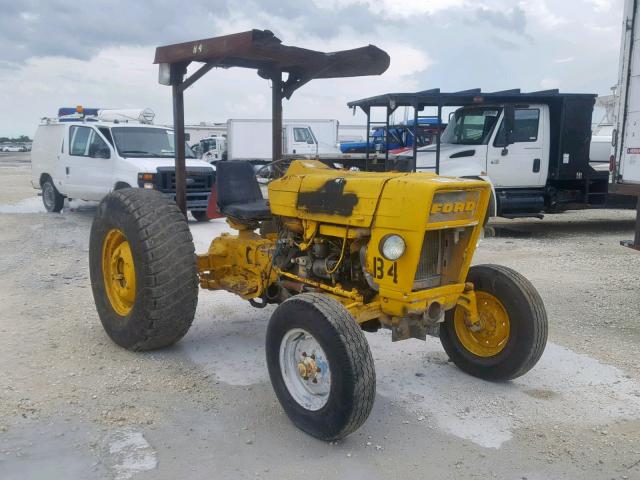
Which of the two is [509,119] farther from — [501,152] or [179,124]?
[179,124]

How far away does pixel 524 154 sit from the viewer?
11305mm

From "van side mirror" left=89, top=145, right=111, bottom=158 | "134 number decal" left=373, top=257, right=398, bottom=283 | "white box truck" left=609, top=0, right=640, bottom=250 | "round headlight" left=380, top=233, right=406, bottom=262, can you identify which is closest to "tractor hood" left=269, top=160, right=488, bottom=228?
"round headlight" left=380, top=233, right=406, bottom=262

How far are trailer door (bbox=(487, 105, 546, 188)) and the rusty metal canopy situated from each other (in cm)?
663

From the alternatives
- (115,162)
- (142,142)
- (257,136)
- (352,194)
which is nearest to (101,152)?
(115,162)

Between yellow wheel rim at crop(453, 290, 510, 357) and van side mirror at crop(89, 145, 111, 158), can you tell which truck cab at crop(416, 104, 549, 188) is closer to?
van side mirror at crop(89, 145, 111, 158)

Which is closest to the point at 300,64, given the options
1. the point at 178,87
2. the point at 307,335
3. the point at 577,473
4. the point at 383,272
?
the point at 178,87

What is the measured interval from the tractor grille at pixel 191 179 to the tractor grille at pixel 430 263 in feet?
27.0

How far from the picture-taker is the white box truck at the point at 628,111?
22.9ft

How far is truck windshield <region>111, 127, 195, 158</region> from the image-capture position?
39.7 feet

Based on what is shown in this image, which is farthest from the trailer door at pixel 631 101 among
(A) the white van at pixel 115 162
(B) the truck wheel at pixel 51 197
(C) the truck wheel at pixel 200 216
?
(B) the truck wheel at pixel 51 197

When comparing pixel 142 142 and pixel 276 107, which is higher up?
pixel 276 107

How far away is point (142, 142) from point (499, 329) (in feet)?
31.7

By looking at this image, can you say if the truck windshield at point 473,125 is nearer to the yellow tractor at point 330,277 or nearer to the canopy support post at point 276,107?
the canopy support post at point 276,107

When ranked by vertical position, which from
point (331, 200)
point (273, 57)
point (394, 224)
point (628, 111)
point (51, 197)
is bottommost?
point (51, 197)
